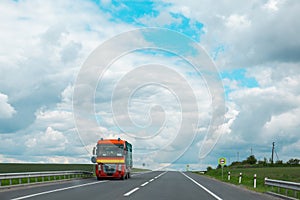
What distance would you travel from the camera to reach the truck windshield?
3388cm

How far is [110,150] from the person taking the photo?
1336 inches

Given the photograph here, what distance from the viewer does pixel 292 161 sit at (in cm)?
11294

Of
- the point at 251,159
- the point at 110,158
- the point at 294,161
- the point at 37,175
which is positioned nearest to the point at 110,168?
the point at 110,158

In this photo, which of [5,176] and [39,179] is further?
[39,179]

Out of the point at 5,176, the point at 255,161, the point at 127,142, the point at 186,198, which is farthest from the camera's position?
the point at 255,161

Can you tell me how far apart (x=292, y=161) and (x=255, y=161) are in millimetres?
18577

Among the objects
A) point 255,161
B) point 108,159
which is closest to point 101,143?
point 108,159

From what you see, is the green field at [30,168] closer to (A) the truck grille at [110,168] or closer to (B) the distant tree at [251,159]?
(A) the truck grille at [110,168]

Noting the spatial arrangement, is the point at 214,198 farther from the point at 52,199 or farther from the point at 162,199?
the point at 52,199

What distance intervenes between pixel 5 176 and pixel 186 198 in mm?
10093

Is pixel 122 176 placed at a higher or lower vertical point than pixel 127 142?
lower

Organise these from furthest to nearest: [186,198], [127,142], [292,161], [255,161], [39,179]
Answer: [255,161] → [292,161] → [127,142] → [39,179] → [186,198]

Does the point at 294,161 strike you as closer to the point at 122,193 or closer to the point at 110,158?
the point at 110,158

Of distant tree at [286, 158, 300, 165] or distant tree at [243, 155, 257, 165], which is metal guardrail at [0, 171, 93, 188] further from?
distant tree at [243, 155, 257, 165]
